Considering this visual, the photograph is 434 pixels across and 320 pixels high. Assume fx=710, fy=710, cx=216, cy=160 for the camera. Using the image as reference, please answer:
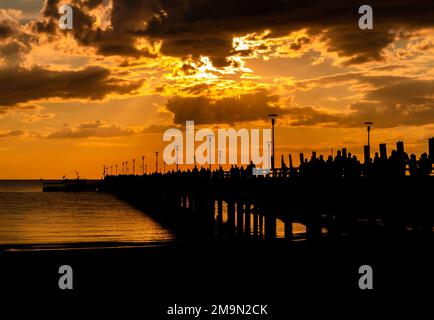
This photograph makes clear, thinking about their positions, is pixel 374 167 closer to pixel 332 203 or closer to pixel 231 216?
pixel 332 203

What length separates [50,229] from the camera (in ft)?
229

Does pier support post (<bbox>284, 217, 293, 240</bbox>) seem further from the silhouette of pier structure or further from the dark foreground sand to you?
the dark foreground sand

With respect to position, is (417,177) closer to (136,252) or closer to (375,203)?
(375,203)

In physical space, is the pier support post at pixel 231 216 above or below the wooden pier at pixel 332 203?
below

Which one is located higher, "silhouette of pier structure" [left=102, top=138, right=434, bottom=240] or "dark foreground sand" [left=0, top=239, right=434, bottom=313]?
"silhouette of pier structure" [left=102, top=138, right=434, bottom=240]

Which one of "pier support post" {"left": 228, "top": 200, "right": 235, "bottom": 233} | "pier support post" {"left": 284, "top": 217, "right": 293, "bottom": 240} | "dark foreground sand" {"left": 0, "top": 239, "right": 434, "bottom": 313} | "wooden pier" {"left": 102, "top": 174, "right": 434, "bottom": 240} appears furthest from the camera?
"pier support post" {"left": 228, "top": 200, "right": 235, "bottom": 233}

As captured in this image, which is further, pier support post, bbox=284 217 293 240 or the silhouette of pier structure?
pier support post, bbox=284 217 293 240

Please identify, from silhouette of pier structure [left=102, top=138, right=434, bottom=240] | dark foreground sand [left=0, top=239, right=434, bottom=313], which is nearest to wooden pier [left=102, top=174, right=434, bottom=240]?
silhouette of pier structure [left=102, top=138, right=434, bottom=240]

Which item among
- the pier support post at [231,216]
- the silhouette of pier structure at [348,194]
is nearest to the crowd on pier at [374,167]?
the silhouette of pier structure at [348,194]

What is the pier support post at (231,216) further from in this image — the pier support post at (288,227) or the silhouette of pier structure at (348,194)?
the pier support post at (288,227)

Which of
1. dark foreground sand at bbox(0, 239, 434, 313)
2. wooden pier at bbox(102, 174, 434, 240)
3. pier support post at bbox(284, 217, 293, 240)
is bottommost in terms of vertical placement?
dark foreground sand at bbox(0, 239, 434, 313)

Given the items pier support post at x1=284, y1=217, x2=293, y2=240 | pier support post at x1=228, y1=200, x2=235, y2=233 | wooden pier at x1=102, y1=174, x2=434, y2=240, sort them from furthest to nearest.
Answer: pier support post at x1=228, y1=200, x2=235, y2=233, pier support post at x1=284, y1=217, x2=293, y2=240, wooden pier at x1=102, y1=174, x2=434, y2=240
